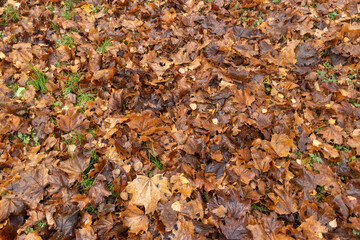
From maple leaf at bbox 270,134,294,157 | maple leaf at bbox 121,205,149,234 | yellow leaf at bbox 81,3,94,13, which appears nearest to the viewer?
maple leaf at bbox 121,205,149,234

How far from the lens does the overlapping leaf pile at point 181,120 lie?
1.98m

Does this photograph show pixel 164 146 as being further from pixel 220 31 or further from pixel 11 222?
pixel 220 31

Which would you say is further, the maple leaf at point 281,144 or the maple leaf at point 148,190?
the maple leaf at point 281,144

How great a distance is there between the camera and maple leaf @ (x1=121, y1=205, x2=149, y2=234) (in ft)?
6.22

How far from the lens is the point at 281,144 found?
7.55ft

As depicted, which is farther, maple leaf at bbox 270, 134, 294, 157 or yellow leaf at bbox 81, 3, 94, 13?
yellow leaf at bbox 81, 3, 94, 13

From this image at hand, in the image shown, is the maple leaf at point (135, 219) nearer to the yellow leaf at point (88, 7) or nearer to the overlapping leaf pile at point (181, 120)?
the overlapping leaf pile at point (181, 120)

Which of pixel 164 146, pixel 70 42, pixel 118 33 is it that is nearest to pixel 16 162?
pixel 164 146

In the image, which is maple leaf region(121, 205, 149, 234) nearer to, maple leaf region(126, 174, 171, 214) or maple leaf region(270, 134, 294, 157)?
maple leaf region(126, 174, 171, 214)

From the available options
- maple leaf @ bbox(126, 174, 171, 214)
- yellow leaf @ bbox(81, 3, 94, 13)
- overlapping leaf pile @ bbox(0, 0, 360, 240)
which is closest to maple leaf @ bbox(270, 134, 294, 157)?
overlapping leaf pile @ bbox(0, 0, 360, 240)

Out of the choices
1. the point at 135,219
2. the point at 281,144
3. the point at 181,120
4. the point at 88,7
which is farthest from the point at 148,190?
the point at 88,7

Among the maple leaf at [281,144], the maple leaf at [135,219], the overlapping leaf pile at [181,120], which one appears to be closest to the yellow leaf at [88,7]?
the overlapping leaf pile at [181,120]

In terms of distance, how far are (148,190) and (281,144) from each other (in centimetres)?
135

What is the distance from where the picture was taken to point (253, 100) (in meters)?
2.62
